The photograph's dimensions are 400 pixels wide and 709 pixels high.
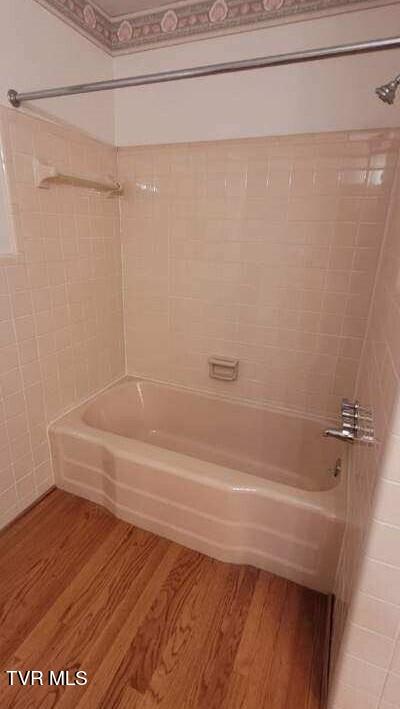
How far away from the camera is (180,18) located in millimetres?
1549

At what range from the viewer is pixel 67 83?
151cm

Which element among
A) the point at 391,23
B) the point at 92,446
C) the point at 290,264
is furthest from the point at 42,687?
the point at 391,23

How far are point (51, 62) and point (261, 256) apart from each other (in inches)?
48.0

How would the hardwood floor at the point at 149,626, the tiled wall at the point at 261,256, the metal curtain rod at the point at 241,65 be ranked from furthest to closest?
1. the tiled wall at the point at 261,256
2. the hardwood floor at the point at 149,626
3. the metal curtain rod at the point at 241,65

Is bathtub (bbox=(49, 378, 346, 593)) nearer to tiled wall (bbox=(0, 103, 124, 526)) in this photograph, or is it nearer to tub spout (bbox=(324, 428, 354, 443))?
tiled wall (bbox=(0, 103, 124, 526))

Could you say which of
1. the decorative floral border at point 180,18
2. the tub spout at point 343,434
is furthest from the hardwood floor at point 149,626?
the decorative floral border at point 180,18

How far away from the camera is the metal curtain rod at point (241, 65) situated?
83 cm

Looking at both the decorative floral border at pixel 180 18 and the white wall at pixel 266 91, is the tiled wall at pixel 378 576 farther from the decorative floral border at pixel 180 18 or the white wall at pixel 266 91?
the decorative floral border at pixel 180 18

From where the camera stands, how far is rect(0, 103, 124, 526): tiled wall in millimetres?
1371

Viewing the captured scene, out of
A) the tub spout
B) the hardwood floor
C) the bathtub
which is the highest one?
the tub spout

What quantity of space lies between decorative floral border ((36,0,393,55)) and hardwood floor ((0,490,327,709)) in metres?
2.25

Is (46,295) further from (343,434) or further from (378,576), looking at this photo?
(378,576)

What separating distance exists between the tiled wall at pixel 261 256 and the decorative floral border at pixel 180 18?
1.48 feet

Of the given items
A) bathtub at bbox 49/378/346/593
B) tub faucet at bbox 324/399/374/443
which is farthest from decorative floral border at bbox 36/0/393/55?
bathtub at bbox 49/378/346/593
